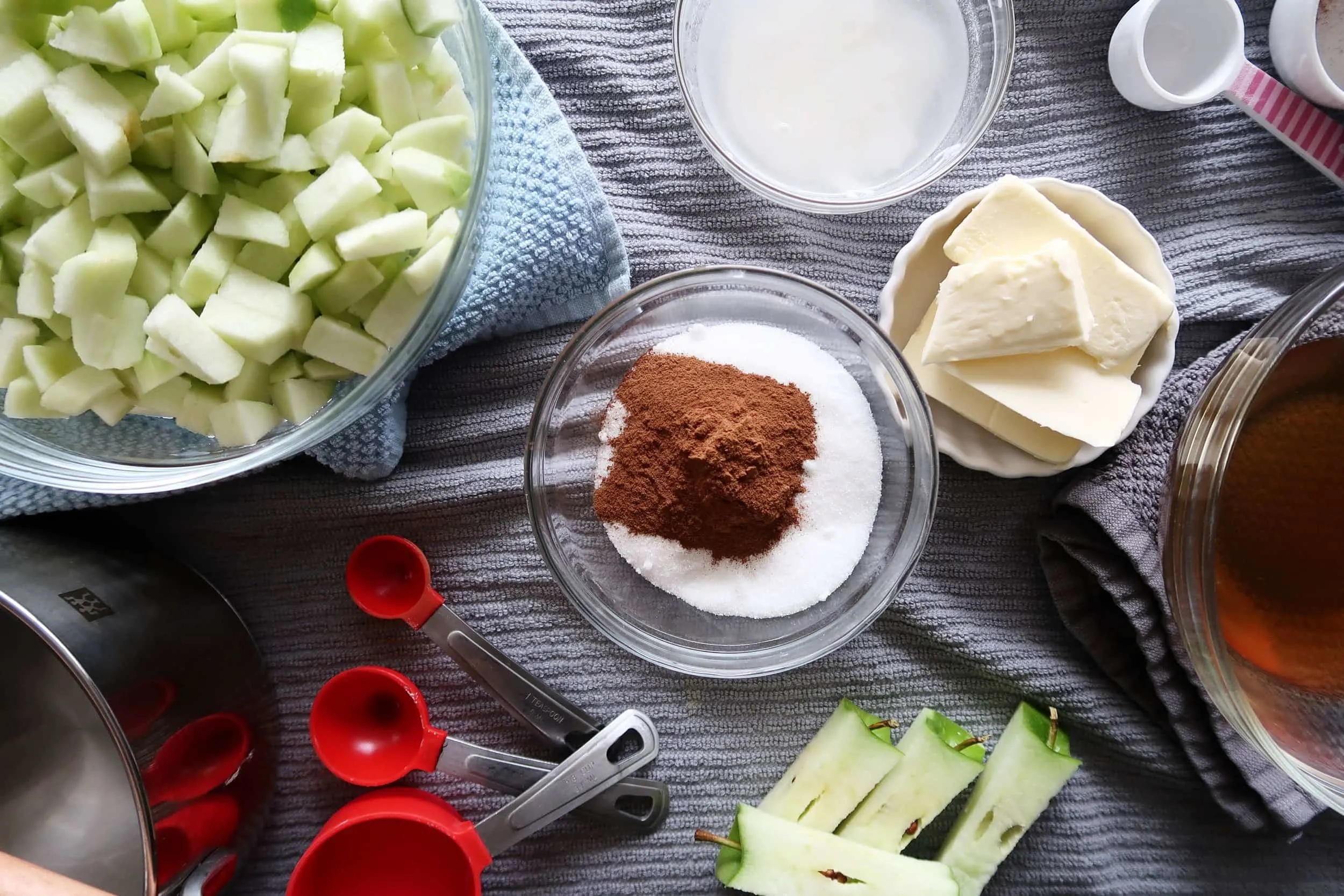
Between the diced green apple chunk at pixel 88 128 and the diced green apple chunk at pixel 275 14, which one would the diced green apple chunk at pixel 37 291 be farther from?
the diced green apple chunk at pixel 275 14

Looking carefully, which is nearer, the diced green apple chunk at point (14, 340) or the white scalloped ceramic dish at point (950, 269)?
the diced green apple chunk at point (14, 340)

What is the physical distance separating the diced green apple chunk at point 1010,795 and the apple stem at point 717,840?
300 millimetres

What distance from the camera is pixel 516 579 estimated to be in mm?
1247

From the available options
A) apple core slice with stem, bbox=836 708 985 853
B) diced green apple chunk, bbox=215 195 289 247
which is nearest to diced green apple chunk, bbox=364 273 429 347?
diced green apple chunk, bbox=215 195 289 247

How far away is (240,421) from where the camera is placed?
2.85 feet

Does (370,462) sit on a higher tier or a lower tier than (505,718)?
higher

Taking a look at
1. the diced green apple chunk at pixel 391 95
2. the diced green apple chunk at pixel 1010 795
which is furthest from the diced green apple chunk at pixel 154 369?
the diced green apple chunk at pixel 1010 795

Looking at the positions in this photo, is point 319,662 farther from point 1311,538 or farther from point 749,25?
point 1311,538

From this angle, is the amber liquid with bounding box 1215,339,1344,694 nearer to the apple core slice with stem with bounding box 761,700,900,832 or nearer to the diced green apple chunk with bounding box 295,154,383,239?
the apple core slice with stem with bounding box 761,700,900,832

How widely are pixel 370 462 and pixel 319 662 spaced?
0.31 meters

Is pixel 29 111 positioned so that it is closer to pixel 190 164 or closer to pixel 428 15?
pixel 190 164

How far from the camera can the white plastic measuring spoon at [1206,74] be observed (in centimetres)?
117

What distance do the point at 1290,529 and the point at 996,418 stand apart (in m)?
0.35

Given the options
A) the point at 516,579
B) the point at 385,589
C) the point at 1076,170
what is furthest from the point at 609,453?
the point at 1076,170
